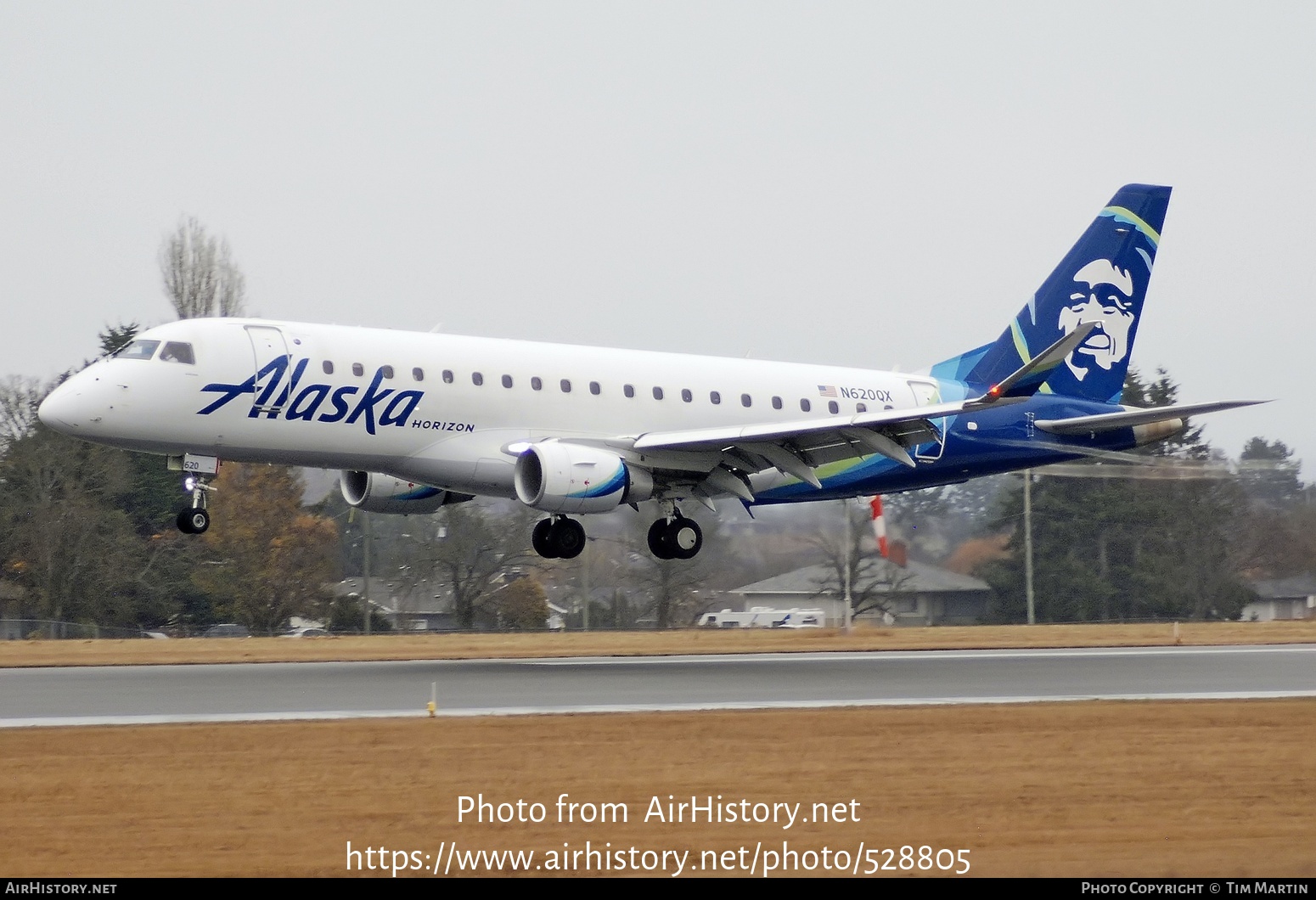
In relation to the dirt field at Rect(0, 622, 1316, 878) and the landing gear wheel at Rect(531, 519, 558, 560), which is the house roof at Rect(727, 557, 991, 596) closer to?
the landing gear wheel at Rect(531, 519, 558, 560)

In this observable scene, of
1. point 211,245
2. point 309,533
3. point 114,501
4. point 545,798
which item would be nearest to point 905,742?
point 545,798

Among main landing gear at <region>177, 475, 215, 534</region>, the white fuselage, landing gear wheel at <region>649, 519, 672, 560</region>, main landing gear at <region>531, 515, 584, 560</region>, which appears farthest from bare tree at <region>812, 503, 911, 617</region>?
main landing gear at <region>177, 475, 215, 534</region>

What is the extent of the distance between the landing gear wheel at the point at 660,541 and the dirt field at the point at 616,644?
2872 millimetres

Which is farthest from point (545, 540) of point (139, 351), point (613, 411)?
point (139, 351)

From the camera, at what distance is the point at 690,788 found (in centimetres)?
1352

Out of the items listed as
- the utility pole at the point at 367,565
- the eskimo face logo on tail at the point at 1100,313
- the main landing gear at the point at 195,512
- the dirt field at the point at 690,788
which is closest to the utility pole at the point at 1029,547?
the eskimo face logo on tail at the point at 1100,313

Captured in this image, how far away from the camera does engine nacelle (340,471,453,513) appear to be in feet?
101

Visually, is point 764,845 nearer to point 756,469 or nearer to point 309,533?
point 756,469

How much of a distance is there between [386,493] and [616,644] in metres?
7.89

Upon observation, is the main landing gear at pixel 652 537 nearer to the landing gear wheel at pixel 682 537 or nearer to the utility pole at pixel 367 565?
the landing gear wheel at pixel 682 537

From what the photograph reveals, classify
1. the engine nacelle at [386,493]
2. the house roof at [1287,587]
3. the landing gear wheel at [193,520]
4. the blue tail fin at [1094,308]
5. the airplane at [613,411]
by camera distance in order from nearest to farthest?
the airplane at [613,411], the landing gear wheel at [193,520], the engine nacelle at [386,493], the blue tail fin at [1094,308], the house roof at [1287,587]

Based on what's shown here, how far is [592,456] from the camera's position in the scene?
27.0 m

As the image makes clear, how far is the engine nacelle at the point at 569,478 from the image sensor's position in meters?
26.5

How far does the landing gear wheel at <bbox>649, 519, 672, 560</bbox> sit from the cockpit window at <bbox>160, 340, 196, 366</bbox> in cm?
973
